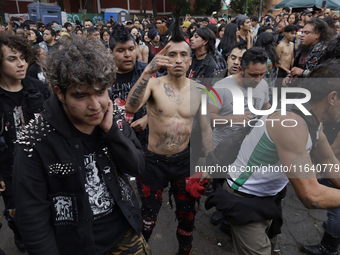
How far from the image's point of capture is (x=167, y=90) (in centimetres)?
288

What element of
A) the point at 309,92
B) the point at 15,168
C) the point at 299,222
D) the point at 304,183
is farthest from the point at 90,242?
the point at 299,222

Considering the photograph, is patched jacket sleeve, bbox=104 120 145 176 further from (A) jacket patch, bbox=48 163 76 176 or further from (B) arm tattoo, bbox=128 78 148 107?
(B) arm tattoo, bbox=128 78 148 107

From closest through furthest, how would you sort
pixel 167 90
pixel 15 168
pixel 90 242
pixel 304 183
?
pixel 15 168 → pixel 90 242 → pixel 304 183 → pixel 167 90

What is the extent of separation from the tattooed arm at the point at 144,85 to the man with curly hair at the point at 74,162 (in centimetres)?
107

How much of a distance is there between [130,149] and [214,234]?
2276 mm

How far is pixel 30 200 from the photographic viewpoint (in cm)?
145

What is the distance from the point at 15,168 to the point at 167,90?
183 cm

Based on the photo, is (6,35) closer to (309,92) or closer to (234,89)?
(234,89)

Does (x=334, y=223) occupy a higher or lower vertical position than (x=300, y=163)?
lower

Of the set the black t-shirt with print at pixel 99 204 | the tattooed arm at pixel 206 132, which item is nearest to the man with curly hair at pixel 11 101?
the black t-shirt with print at pixel 99 204

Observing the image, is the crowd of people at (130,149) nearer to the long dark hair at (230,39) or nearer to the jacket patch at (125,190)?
the jacket patch at (125,190)

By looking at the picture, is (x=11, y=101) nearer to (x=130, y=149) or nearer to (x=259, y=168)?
(x=130, y=149)

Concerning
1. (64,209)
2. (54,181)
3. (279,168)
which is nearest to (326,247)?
(279,168)

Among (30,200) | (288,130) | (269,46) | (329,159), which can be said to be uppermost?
(269,46)
